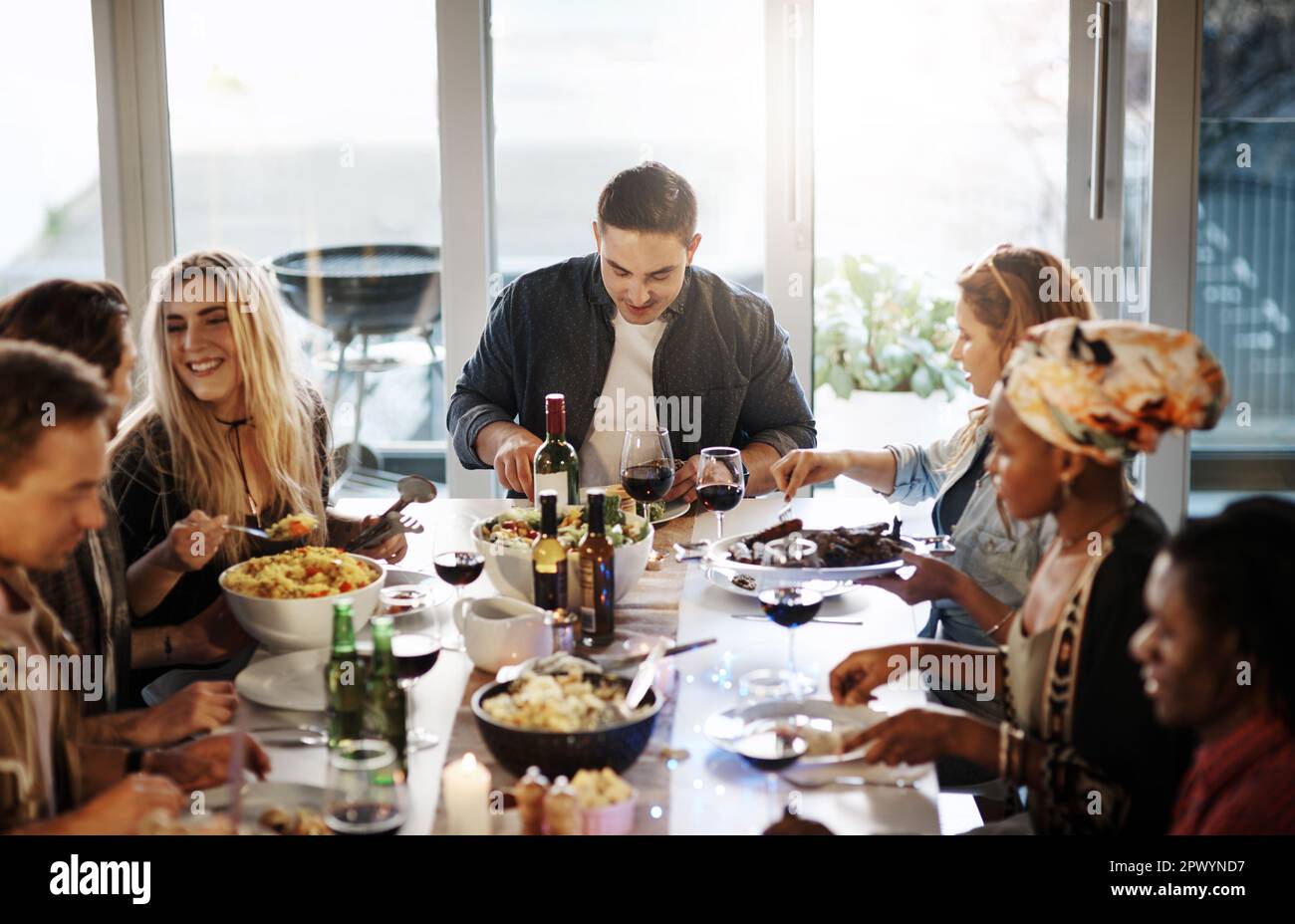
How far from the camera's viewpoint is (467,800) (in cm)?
143

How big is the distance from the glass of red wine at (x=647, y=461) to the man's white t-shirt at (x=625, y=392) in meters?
0.71

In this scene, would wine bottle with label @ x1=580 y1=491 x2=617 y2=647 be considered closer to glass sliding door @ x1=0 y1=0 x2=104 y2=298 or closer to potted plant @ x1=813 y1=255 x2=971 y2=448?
potted plant @ x1=813 y1=255 x2=971 y2=448

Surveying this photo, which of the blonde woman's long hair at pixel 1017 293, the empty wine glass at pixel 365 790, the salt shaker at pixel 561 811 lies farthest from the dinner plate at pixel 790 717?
the blonde woman's long hair at pixel 1017 293

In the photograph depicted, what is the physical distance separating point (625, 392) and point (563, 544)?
1.18 meters

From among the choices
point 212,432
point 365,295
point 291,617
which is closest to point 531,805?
point 291,617

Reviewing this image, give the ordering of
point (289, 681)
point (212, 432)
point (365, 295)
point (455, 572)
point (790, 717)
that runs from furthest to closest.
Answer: point (365, 295) → point (212, 432) → point (455, 572) → point (289, 681) → point (790, 717)

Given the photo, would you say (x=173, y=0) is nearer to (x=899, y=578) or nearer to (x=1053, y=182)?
(x=1053, y=182)

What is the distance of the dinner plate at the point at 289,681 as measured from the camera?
1.75 metres

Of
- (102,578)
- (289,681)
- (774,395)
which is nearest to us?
(289,681)

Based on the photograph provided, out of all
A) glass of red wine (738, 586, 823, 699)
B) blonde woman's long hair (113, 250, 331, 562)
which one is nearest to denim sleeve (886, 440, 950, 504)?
glass of red wine (738, 586, 823, 699)

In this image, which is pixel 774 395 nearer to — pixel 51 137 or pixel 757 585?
pixel 757 585

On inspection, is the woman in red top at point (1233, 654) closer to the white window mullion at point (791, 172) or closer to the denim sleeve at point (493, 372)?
the denim sleeve at point (493, 372)

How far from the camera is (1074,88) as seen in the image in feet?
13.3
